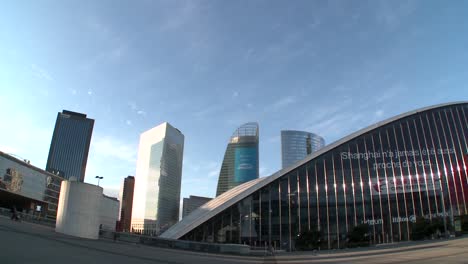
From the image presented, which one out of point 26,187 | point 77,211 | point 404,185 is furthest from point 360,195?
point 26,187

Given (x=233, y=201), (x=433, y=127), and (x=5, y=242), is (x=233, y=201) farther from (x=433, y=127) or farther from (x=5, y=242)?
(x=5, y=242)

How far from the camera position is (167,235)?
168 ft

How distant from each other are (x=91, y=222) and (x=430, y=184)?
47.1 meters

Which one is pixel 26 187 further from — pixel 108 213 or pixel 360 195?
pixel 360 195

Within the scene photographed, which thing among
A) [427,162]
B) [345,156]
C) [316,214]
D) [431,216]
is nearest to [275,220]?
[316,214]

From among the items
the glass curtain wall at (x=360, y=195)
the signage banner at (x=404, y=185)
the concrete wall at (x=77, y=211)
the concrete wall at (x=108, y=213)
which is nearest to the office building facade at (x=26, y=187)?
the concrete wall at (x=108, y=213)

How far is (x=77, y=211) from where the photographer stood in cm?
2391

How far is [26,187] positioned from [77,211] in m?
83.4

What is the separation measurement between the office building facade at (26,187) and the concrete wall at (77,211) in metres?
59.7

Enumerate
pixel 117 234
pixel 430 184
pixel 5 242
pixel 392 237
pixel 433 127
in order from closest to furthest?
1. pixel 5 242
2. pixel 117 234
3. pixel 392 237
4. pixel 430 184
5. pixel 433 127

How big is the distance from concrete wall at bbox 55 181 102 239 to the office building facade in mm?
59745

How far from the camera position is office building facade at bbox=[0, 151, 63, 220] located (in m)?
82.1

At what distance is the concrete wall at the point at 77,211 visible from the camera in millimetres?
23578

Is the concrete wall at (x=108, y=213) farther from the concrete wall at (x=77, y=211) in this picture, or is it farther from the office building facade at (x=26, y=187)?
the concrete wall at (x=77, y=211)
